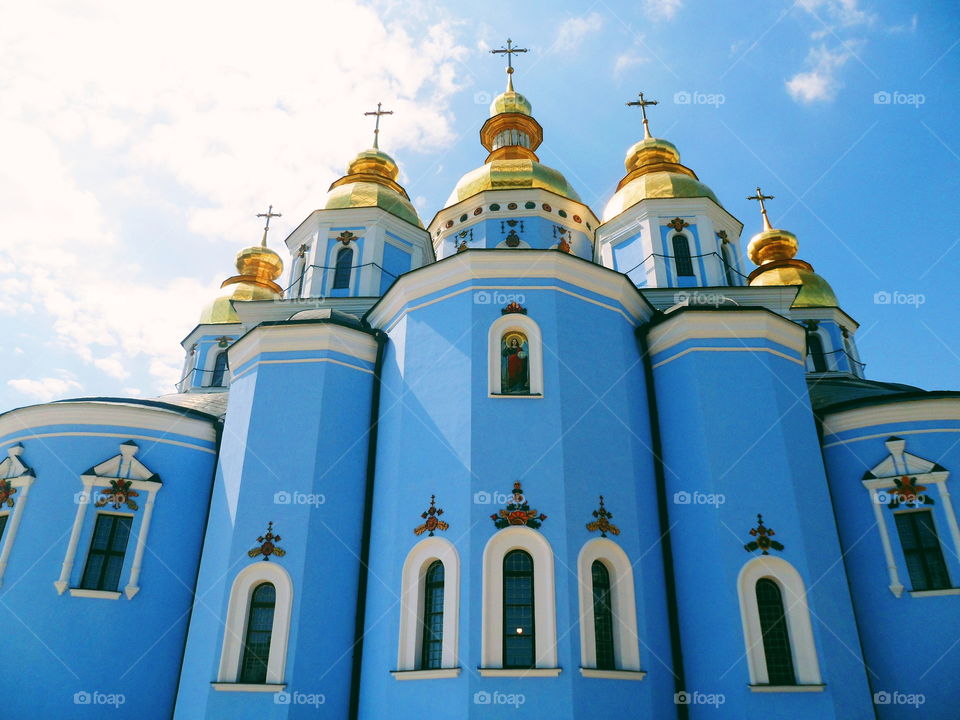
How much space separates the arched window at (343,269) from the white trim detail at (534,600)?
8.25 m

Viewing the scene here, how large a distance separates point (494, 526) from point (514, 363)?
2.42 meters

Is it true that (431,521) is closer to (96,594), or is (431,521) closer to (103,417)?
(96,594)

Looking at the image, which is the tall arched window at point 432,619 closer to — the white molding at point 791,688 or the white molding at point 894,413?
the white molding at point 791,688

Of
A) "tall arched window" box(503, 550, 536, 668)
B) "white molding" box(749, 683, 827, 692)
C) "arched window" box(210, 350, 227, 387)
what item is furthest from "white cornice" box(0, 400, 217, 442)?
"white molding" box(749, 683, 827, 692)

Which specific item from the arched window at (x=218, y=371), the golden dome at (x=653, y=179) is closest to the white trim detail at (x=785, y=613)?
the golden dome at (x=653, y=179)

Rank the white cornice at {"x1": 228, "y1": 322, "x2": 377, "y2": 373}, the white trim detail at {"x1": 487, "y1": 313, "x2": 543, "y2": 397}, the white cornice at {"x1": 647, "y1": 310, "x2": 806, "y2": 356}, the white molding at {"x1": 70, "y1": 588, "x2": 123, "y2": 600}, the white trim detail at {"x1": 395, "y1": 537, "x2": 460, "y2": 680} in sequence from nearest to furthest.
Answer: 1. the white trim detail at {"x1": 395, "y1": 537, "x2": 460, "y2": 680}
2. the white trim detail at {"x1": 487, "y1": 313, "x2": 543, "y2": 397}
3. the white molding at {"x1": 70, "y1": 588, "x2": 123, "y2": 600}
4. the white cornice at {"x1": 647, "y1": 310, "x2": 806, "y2": 356}
5. the white cornice at {"x1": 228, "y1": 322, "x2": 377, "y2": 373}

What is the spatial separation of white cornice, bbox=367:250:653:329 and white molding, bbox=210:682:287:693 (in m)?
5.61

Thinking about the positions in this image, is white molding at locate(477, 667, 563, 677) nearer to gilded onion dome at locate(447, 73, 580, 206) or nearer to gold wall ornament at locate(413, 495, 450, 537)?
gold wall ornament at locate(413, 495, 450, 537)

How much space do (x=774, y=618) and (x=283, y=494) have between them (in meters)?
6.83

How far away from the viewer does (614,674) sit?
26.6 feet

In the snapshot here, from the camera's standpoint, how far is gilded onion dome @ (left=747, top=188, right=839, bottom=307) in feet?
63.7

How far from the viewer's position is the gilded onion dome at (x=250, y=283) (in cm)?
2167

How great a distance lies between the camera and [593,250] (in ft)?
52.3

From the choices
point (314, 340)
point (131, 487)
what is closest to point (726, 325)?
point (314, 340)
